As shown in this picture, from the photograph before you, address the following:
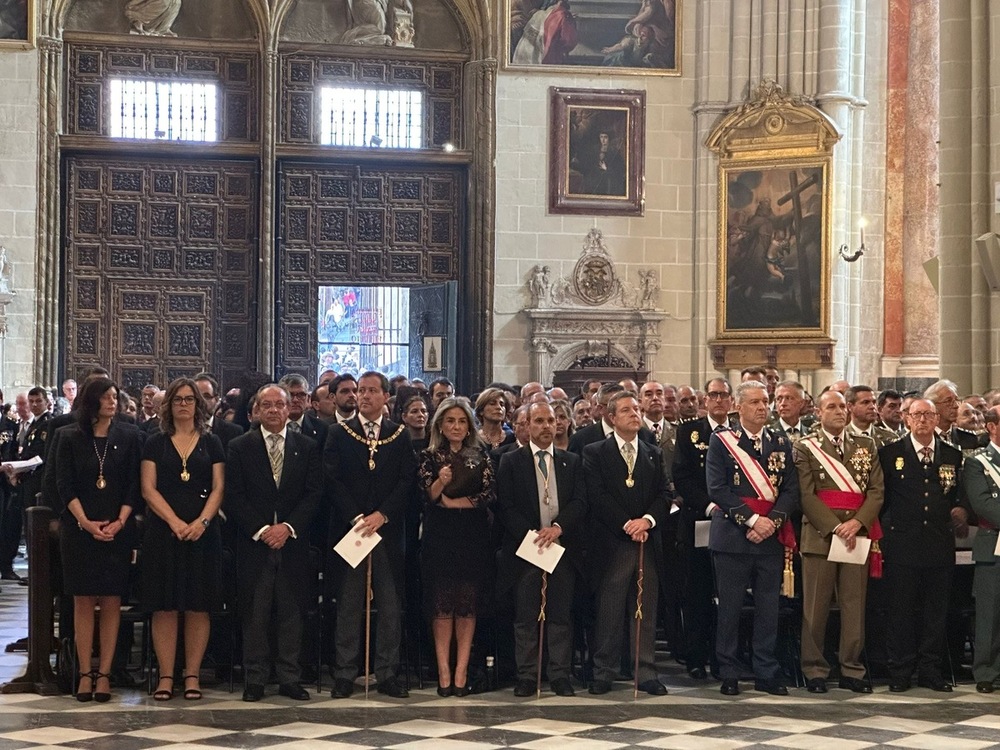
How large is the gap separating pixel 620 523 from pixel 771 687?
1271 mm

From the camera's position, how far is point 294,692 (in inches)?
Answer: 343

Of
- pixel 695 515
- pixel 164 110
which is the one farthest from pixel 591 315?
pixel 695 515

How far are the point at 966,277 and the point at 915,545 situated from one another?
549cm

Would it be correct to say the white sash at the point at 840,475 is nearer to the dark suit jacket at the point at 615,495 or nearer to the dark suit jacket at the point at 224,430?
the dark suit jacket at the point at 615,495

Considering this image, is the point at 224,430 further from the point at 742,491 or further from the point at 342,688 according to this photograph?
the point at 742,491

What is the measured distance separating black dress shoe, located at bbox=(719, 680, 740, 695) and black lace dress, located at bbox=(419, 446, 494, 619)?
4.81 feet

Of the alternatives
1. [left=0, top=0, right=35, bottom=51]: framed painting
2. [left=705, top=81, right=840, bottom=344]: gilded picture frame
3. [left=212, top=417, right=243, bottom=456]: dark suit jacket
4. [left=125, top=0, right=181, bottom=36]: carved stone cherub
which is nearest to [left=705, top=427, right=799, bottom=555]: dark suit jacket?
[left=212, top=417, right=243, bottom=456]: dark suit jacket

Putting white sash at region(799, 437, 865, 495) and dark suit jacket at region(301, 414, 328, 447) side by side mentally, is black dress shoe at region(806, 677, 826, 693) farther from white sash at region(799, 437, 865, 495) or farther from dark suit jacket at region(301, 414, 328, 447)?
dark suit jacket at region(301, 414, 328, 447)

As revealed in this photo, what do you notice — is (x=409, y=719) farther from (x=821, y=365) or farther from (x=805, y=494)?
(x=821, y=365)

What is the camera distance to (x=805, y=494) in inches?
365

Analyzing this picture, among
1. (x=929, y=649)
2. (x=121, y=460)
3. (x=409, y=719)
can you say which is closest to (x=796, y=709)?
(x=929, y=649)

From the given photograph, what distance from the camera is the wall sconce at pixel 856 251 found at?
1973cm

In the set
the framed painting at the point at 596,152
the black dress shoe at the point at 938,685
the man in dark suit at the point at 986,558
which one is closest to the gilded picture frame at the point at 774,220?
the framed painting at the point at 596,152

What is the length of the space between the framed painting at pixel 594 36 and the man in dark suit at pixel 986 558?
40.3 feet
